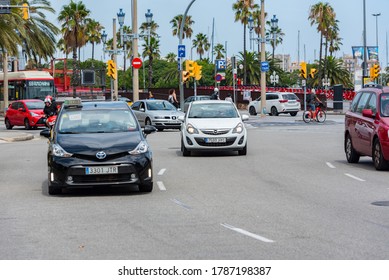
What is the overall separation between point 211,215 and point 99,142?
131 inches

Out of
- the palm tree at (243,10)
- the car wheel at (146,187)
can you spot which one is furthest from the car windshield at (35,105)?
the palm tree at (243,10)

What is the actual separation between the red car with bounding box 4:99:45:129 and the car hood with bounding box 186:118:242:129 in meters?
21.4

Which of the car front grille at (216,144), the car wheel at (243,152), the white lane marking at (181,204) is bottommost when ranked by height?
the car wheel at (243,152)

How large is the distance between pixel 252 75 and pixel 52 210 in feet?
359

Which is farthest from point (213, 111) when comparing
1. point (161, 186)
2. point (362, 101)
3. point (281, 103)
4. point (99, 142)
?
point (281, 103)

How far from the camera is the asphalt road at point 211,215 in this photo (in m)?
9.41

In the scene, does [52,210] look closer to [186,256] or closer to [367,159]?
[186,256]

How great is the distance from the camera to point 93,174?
14828 mm

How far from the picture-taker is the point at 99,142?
49.7 ft

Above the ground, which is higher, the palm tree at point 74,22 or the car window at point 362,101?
the palm tree at point 74,22

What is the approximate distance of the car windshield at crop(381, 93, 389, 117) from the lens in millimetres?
20094

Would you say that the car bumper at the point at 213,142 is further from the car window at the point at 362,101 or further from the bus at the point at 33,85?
the bus at the point at 33,85

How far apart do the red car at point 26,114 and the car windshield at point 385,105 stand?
27.1 metres

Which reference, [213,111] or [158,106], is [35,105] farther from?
[213,111]
